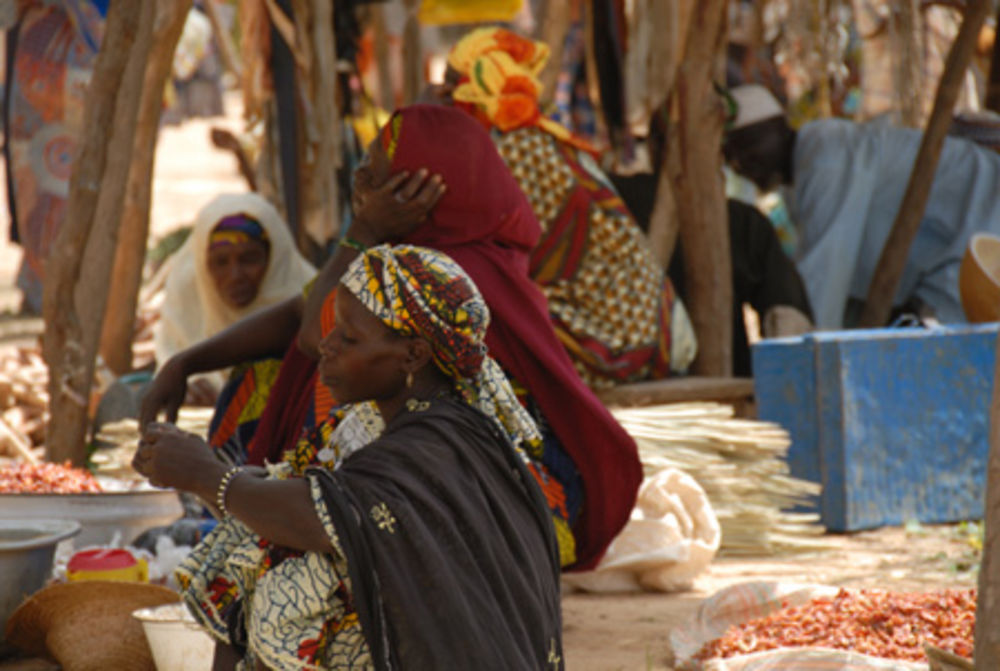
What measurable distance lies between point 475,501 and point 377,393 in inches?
11.0

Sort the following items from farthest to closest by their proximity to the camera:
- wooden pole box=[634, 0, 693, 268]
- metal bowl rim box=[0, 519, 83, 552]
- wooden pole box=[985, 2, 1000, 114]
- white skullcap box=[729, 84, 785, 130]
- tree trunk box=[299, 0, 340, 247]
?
1. wooden pole box=[985, 2, 1000, 114]
2. white skullcap box=[729, 84, 785, 130]
3. tree trunk box=[299, 0, 340, 247]
4. wooden pole box=[634, 0, 693, 268]
5. metal bowl rim box=[0, 519, 83, 552]

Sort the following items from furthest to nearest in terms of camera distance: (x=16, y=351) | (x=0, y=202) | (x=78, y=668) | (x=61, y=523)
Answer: (x=0, y=202)
(x=16, y=351)
(x=61, y=523)
(x=78, y=668)

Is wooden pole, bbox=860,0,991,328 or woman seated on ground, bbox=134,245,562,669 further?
wooden pole, bbox=860,0,991,328

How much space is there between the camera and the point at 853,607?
146 inches

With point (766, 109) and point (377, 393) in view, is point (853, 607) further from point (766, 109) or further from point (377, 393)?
point (766, 109)

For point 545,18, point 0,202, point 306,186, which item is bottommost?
point 0,202

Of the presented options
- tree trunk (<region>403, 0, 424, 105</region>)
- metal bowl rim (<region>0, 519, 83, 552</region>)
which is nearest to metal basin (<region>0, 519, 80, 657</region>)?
metal bowl rim (<region>0, 519, 83, 552</region>)

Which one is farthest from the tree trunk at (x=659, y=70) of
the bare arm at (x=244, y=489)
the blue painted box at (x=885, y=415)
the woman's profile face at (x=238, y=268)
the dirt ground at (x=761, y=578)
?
the bare arm at (x=244, y=489)

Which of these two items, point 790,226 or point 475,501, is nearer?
point 475,501

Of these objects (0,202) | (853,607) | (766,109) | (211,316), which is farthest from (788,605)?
(0,202)

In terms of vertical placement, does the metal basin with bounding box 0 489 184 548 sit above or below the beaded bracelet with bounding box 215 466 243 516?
below

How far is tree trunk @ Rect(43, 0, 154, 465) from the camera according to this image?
4.78 metres

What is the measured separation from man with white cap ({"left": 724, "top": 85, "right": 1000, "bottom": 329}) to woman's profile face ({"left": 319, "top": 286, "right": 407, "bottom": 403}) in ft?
14.2

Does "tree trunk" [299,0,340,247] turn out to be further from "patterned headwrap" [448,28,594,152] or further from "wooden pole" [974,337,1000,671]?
"wooden pole" [974,337,1000,671]
